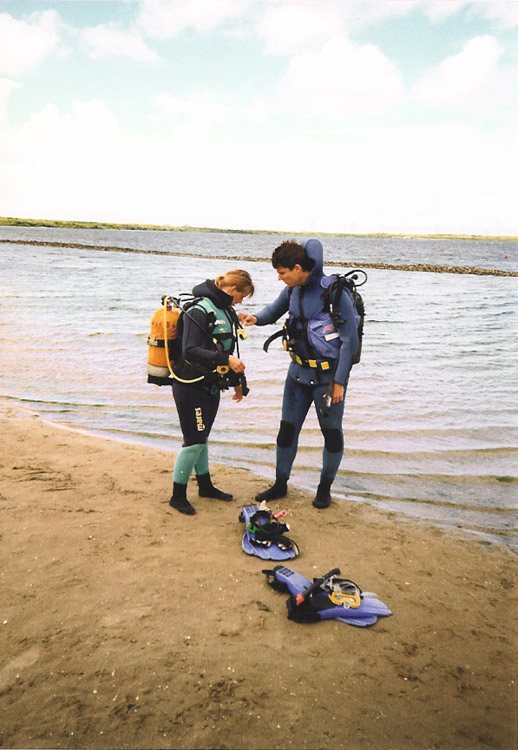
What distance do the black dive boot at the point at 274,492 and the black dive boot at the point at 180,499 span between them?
82cm

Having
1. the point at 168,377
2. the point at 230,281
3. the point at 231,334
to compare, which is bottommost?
the point at 168,377

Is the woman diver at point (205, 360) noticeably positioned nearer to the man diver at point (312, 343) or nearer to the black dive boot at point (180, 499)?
the black dive boot at point (180, 499)

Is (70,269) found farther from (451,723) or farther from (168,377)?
(451,723)

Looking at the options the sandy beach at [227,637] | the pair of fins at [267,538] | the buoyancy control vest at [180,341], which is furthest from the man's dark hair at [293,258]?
the sandy beach at [227,637]

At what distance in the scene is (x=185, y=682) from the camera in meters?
2.96

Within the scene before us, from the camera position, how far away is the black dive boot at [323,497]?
17.9 ft

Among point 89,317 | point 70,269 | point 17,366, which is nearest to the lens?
point 17,366

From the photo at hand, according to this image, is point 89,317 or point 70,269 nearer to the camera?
point 89,317

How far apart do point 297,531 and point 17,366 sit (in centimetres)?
852

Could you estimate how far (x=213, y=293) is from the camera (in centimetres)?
465

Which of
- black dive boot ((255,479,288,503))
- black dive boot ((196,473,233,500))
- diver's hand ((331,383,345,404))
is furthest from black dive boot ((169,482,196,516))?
diver's hand ((331,383,345,404))

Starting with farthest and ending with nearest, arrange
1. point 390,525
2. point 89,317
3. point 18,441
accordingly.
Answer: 1. point 89,317
2. point 18,441
3. point 390,525

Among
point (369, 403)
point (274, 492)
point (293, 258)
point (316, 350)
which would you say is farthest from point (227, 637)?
point (369, 403)

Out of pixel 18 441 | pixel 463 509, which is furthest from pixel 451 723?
pixel 18 441
